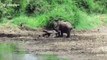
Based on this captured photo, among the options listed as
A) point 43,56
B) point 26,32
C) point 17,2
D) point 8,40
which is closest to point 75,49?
point 43,56

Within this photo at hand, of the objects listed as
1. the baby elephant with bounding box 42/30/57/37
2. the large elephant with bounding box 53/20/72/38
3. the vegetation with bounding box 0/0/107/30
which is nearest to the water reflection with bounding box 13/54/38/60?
the baby elephant with bounding box 42/30/57/37

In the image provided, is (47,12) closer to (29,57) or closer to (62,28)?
(62,28)

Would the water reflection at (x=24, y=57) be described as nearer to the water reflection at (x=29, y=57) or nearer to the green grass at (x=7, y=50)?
the water reflection at (x=29, y=57)

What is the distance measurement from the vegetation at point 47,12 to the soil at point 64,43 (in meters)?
1.12

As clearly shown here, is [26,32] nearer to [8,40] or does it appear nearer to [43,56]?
[8,40]

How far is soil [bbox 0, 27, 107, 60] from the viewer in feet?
43.1

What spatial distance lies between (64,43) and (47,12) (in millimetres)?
6463

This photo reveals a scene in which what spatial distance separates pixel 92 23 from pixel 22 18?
3.99 meters

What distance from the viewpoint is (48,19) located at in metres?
20.2

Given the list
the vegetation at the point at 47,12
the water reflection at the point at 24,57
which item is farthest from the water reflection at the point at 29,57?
the vegetation at the point at 47,12

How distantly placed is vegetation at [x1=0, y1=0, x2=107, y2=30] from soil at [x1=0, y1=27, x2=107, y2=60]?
1120 millimetres

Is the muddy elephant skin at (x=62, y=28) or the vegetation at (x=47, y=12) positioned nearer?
the muddy elephant skin at (x=62, y=28)

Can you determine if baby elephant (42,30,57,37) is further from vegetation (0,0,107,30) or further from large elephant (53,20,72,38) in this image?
vegetation (0,0,107,30)

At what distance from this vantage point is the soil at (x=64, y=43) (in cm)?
1315
